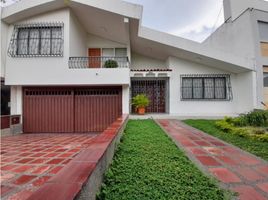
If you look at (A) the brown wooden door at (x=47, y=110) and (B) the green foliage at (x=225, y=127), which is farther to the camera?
(A) the brown wooden door at (x=47, y=110)

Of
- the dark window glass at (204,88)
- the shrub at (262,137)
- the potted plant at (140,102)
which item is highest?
the dark window glass at (204,88)

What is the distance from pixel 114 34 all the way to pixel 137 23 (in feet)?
7.41

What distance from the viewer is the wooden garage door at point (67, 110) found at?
8867 mm

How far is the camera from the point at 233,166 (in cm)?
295

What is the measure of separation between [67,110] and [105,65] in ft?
Result: 9.76

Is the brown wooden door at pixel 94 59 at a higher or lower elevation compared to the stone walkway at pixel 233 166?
higher

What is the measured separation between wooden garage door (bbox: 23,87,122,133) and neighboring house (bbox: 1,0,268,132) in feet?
0.16

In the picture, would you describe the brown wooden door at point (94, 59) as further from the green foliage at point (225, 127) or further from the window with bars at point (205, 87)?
the green foliage at point (225, 127)

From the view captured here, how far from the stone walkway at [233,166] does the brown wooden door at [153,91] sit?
6.63 m

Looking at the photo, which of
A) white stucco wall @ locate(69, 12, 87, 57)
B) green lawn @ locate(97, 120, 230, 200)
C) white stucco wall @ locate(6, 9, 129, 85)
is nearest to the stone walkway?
green lawn @ locate(97, 120, 230, 200)

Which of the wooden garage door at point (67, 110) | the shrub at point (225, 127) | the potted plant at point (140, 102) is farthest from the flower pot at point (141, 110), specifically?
the shrub at point (225, 127)

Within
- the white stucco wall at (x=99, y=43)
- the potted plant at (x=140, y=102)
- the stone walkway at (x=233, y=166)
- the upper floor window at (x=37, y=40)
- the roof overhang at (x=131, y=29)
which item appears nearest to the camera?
the stone walkway at (x=233, y=166)

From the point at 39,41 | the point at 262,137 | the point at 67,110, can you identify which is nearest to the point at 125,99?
the point at 67,110

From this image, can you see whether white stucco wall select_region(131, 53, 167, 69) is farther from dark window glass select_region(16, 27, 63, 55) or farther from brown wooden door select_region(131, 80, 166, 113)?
dark window glass select_region(16, 27, 63, 55)
